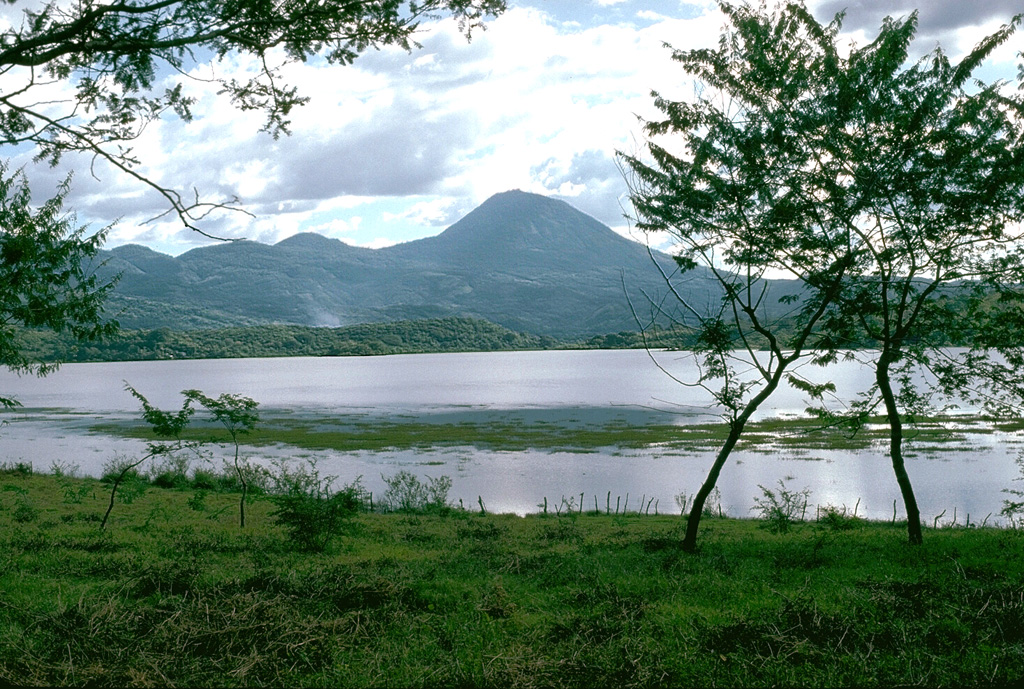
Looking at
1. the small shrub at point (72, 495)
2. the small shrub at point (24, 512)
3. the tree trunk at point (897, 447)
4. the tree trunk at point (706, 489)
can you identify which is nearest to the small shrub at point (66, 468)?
the small shrub at point (72, 495)

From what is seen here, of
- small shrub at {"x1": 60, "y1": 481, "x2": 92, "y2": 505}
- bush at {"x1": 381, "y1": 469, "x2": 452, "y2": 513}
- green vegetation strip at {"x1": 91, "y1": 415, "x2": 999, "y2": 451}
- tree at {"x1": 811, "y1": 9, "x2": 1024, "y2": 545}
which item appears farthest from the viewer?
green vegetation strip at {"x1": 91, "y1": 415, "x2": 999, "y2": 451}

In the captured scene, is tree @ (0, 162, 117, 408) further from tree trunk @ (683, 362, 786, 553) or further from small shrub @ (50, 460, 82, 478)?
small shrub @ (50, 460, 82, 478)

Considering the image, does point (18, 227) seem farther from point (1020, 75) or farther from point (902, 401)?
point (1020, 75)

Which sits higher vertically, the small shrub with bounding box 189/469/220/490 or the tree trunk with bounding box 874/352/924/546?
the tree trunk with bounding box 874/352/924/546

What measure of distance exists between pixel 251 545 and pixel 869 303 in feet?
39.7

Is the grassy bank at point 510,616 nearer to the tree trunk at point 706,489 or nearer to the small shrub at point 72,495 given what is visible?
the tree trunk at point 706,489

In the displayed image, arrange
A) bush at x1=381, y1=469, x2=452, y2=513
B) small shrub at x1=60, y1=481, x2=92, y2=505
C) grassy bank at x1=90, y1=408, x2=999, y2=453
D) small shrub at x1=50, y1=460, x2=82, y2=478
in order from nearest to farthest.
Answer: small shrub at x1=60, y1=481, x2=92, y2=505 → bush at x1=381, y1=469, x2=452, y2=513 → small shrub at x1=50, y1=460, x2=82, y2=478 → grassy bank at x1=90, y1=408, x2=999, y2=453

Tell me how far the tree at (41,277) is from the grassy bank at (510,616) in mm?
4153

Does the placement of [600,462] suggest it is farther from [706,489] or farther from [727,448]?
[727,448]

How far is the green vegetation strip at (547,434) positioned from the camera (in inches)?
1845

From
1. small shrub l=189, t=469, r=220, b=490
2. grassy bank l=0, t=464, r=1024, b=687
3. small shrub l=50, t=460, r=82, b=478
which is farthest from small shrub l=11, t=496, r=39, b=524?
small shrub l=50, t=460, r=82, b=478

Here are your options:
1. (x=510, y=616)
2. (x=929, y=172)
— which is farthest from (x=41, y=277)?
(x=929, y=172)

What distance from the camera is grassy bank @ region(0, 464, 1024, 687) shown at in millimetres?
5730

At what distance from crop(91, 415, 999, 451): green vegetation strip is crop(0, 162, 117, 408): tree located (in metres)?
30.2
